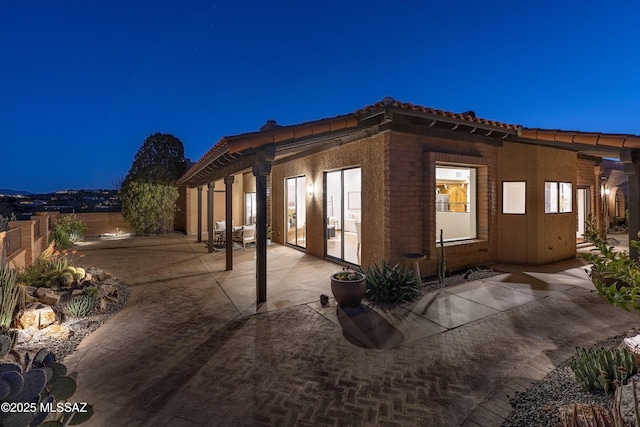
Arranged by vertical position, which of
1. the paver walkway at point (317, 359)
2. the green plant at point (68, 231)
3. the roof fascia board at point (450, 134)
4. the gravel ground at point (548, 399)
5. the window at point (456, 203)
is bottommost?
the paver walkway at point (317, 359)

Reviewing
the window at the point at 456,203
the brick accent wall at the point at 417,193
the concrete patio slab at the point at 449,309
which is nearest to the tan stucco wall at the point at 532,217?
the window at the point at 456,203

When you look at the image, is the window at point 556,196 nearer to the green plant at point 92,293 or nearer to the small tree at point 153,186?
the green plant at point 92,293

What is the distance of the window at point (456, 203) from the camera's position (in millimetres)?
8227

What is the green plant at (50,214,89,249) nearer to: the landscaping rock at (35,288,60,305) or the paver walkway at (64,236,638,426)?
the landscaping rock at (35,288,60,305)

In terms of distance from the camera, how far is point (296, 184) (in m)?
11.0

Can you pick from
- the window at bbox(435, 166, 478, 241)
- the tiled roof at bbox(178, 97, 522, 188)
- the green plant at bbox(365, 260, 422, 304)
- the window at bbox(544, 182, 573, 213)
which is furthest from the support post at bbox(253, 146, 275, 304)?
the window at bbox(544, 182, 573, 213)

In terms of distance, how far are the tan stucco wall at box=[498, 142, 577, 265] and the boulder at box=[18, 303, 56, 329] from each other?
980 cm

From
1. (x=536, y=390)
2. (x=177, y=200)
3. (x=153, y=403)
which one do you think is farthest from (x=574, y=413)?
(x=177, y=200)

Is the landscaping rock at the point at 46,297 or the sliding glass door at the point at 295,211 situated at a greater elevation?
the sliding glass door at the point at 295,211

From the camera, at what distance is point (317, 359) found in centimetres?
352

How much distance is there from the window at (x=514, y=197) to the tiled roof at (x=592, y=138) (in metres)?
1.76

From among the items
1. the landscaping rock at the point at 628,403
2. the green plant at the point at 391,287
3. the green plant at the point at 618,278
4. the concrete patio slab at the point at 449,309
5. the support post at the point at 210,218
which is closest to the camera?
the green plant at the point at 618,278

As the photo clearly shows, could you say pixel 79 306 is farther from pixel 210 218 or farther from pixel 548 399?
pixel 548 399

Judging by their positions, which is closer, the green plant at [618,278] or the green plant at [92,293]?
the green plant at [618,278]
